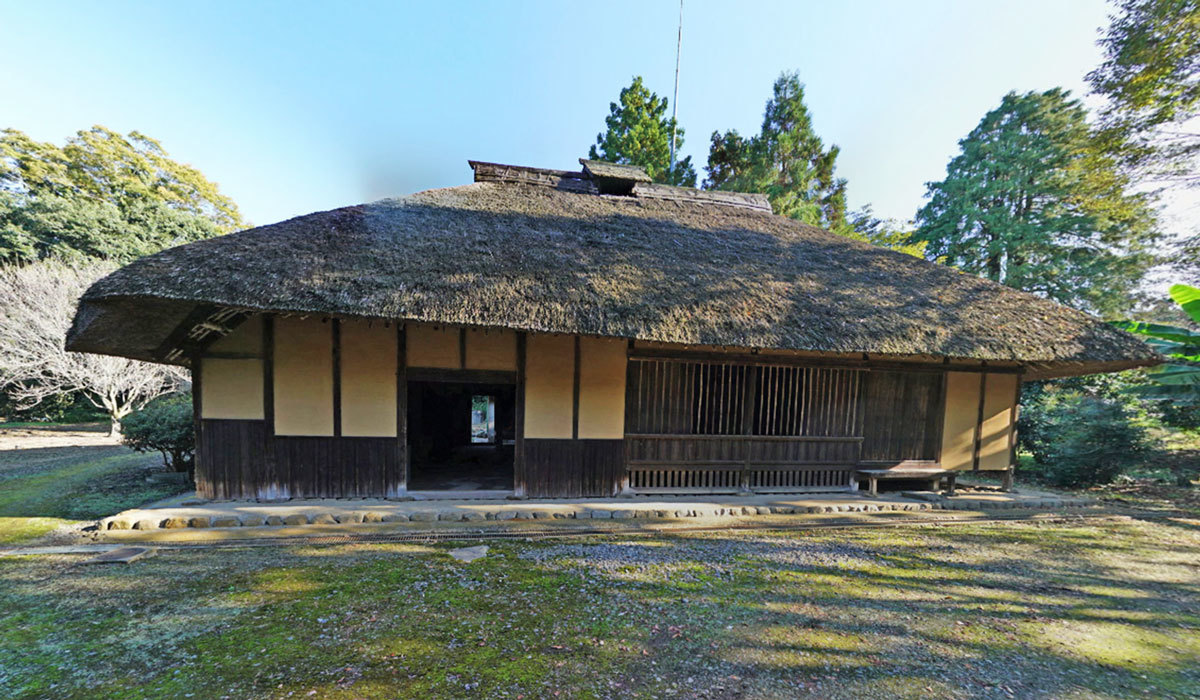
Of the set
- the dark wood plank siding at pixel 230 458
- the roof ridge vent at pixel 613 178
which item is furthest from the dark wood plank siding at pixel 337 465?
the roof ridge vent at pixel 613 178

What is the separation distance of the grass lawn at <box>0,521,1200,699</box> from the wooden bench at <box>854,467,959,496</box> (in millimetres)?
2094

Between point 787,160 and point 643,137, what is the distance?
17.8ft

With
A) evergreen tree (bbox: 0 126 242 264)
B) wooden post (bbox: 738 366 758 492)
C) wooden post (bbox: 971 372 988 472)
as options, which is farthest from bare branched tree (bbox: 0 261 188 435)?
wooden post (bbox: 971 372 988 472)

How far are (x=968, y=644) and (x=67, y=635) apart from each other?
6.00m

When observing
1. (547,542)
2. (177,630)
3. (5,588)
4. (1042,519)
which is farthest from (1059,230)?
(5,588)

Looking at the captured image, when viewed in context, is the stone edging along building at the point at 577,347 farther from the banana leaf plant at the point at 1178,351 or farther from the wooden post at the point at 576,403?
the banana leaf plant at the point at 1178,351

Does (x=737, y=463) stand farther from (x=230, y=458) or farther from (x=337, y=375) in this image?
(x=230, y=458)

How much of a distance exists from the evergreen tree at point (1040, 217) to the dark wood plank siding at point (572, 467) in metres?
14.5

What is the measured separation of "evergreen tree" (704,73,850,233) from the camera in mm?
13977

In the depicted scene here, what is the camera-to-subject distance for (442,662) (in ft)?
7.73

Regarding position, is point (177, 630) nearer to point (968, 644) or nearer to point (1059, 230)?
point (968, 644)

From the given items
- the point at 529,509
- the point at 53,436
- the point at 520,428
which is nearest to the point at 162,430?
the point at 520,428

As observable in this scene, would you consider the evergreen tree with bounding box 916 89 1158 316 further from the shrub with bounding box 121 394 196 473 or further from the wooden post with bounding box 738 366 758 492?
the shrub with bounding box 121 394 196 473

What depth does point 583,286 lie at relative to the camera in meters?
5.20
